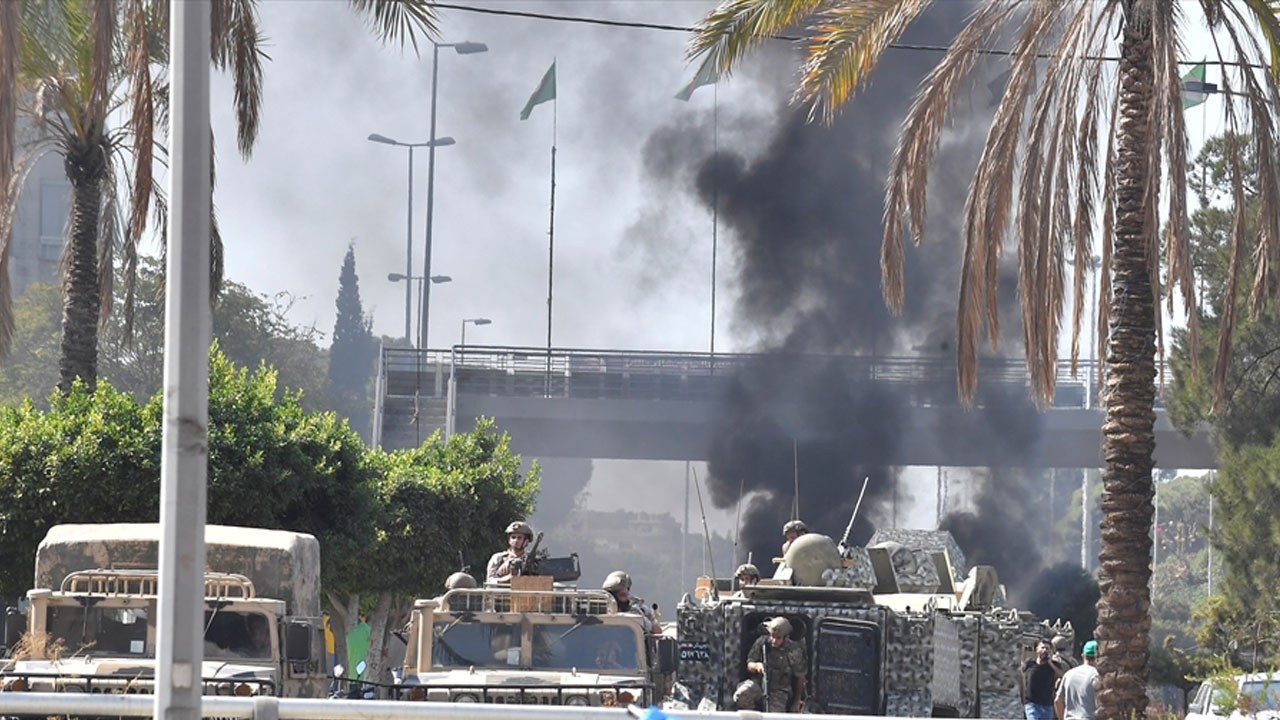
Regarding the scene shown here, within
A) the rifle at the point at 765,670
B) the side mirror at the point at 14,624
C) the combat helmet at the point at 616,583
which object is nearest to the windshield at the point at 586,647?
the combat helmet at the point at 616,583

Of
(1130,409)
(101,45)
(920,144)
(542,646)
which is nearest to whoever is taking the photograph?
(542,646)

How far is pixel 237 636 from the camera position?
13.9 meters

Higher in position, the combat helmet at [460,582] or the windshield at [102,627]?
the combat helmet at [460,582]

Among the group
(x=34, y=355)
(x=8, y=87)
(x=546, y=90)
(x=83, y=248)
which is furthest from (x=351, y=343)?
(x=8, y=87)

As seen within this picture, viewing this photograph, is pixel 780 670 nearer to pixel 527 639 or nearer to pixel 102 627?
pixel 527 639

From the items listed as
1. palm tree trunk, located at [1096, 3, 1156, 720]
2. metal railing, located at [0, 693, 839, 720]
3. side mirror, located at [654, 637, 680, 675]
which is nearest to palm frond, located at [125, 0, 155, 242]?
side mirror, located at [654, 637, 680, 675]

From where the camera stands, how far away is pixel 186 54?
25.4ft

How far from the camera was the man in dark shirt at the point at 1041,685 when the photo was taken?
63.0 ft

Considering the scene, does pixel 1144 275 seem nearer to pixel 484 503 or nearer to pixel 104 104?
pixel 104 104

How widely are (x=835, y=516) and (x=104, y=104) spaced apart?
3053 centimetres

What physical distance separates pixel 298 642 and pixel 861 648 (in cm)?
647

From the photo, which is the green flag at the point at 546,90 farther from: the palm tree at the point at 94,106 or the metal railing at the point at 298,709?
the metal railing at the point at 298,709

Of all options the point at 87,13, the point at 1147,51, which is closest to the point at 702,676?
the point at 1147,51

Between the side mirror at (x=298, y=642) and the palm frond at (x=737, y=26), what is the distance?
638cm
